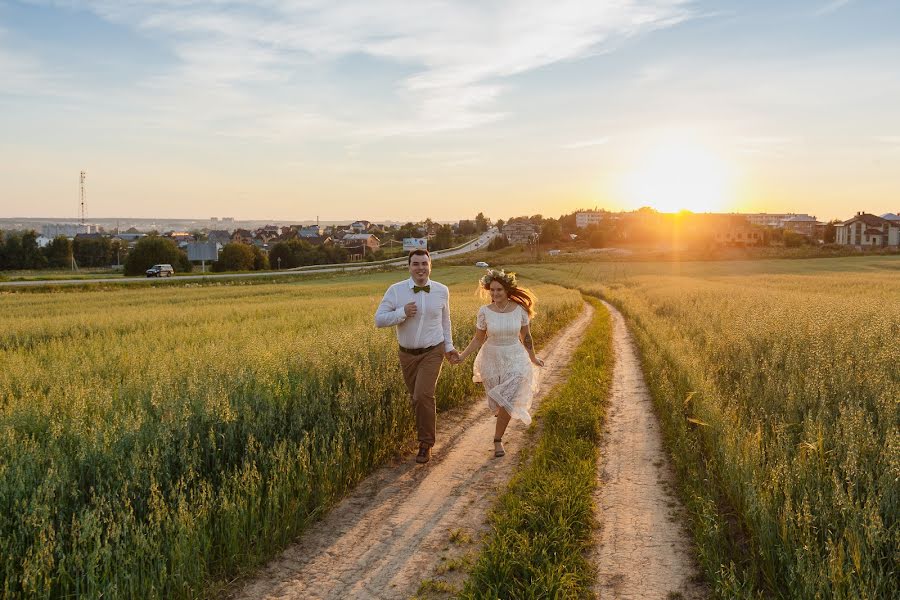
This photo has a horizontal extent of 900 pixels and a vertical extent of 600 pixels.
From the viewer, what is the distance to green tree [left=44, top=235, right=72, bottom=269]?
307 feet

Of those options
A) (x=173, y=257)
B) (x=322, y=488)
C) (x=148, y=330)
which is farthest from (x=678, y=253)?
(x=322, y=488)

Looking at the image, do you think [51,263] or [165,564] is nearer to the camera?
[165,564]

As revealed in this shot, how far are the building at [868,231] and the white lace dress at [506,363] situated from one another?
12853 cm

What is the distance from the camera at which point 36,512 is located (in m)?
4.61

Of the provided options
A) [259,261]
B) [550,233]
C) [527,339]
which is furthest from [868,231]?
[527,339]

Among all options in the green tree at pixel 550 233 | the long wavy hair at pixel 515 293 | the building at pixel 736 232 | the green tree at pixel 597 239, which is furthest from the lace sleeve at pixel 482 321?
the green tree at pixel 550 233

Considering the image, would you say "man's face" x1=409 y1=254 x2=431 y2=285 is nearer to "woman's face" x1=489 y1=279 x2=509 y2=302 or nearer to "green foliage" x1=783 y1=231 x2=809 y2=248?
"woman's face" x1=489 y1=279 x2=509 y2=302

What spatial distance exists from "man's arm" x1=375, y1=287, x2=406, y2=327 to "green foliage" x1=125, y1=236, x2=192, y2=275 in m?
85.0

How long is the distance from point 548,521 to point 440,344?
2948mm

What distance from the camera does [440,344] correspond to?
25.7ft

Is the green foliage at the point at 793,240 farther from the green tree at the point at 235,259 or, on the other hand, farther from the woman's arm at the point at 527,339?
the woman's arm at the point at 527,339

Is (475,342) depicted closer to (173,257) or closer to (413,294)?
(413,294)

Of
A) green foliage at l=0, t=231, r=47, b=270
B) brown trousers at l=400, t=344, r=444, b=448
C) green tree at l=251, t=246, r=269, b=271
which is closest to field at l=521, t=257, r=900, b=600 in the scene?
brown trousers at l=400, t=344, r=444, b=448

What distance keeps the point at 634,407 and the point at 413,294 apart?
15.3 ft
